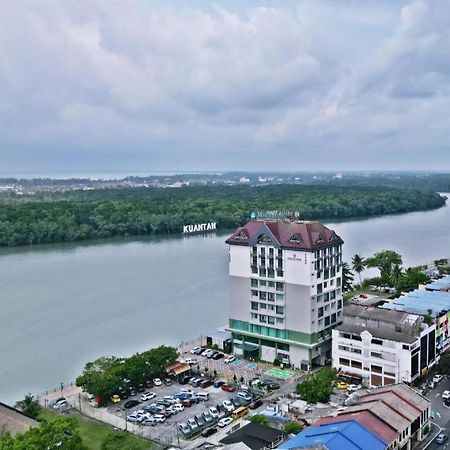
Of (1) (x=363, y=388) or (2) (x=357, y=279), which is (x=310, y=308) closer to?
(1) (x=363, y=388)

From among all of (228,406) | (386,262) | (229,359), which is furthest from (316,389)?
(386,262)

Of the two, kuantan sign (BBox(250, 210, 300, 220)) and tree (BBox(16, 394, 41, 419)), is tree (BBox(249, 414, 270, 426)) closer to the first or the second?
tree (BBox(16, 394, 41, 419))

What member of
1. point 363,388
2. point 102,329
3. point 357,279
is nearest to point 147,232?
point 357,279

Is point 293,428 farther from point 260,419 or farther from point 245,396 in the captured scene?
point 245,396

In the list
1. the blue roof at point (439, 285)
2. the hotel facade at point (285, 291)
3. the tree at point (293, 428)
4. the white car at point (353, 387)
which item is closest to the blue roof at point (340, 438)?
the tree at point (293, 428)

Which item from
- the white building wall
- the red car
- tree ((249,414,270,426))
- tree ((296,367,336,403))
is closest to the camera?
tree ((249,414,270,426))

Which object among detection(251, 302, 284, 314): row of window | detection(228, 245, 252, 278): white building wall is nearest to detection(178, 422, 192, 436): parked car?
detection(251, 302, 284, 314): row of window
